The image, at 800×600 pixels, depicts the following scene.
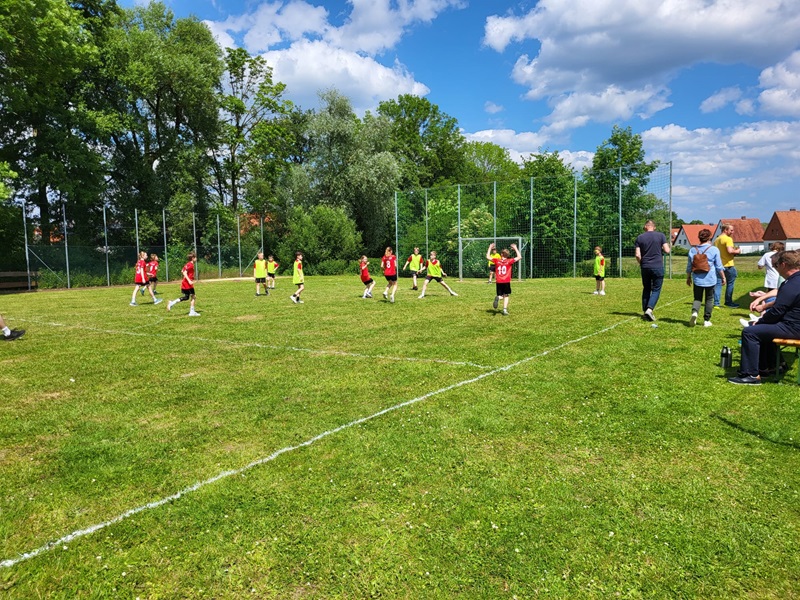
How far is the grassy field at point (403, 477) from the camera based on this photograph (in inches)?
115

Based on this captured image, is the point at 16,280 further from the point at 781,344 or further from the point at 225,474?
the point at 781,344

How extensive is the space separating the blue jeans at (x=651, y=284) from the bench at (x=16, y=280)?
2966cm

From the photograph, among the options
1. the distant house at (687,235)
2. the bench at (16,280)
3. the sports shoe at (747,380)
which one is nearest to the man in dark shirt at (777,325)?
the sports shoe at (747,380)

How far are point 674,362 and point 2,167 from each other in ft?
85.8

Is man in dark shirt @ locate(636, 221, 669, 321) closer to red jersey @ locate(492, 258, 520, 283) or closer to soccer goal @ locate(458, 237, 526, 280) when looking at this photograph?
red jersey @ locate(492, 258, 520, 283)

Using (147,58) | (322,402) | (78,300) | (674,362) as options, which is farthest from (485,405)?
(147,58)

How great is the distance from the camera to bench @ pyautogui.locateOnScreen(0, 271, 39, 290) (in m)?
26.9

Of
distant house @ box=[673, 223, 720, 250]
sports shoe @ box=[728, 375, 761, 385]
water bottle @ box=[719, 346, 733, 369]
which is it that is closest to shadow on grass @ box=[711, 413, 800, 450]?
sports shoe @ box=[728, 375, 761, 385]

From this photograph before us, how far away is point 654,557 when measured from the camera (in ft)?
9.89

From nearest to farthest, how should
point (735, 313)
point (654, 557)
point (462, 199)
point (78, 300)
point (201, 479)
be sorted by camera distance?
point (654, 557) < point (201, 479) < point (735, 313) < point (78, 300) < point (462, 199)

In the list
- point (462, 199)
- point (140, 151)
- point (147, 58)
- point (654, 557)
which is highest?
point (147, 58)

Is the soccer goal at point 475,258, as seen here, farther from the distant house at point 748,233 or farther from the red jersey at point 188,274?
the distant house at point 748,233

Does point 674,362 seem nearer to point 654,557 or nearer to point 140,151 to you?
point 654,557

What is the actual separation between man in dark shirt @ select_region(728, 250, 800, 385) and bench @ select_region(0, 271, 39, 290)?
31.8m
